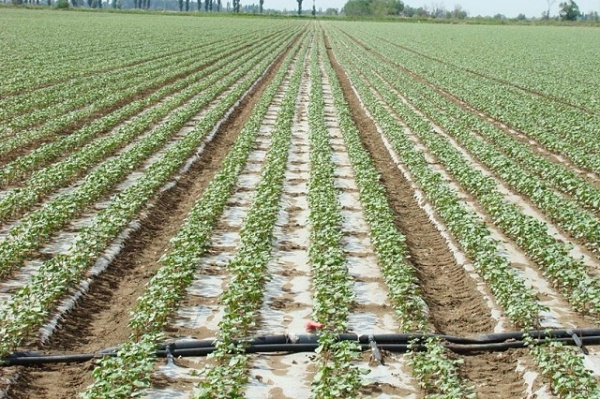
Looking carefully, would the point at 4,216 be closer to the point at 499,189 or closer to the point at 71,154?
the point at 71,154

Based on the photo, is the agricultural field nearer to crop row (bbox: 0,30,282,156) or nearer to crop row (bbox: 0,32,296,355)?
crop row (bbox: 0,32,296,355)

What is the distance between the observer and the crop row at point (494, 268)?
592 centimetres

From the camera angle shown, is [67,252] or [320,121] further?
[320,121]

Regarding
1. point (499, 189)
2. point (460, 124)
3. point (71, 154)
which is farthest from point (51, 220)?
point (460, 124)

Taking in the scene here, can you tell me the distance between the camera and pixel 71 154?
14.7 meters

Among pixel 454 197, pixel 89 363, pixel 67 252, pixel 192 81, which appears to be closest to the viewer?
pixel 89 363

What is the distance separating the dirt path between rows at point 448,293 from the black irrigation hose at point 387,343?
174 millimetres

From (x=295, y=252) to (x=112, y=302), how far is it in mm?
2686

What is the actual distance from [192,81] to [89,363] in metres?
23.0

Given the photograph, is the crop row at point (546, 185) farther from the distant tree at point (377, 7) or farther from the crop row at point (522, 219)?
the distant tree at point (377, 7)

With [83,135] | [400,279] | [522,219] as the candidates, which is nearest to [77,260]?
[400,279]

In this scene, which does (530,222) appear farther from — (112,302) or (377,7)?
(377,7)

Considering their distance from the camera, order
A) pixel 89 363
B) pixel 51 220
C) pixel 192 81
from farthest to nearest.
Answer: pixel 192 81, pixel 51 220, pixel 89 363

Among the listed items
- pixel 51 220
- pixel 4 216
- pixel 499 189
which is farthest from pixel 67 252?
pixel 499 189
